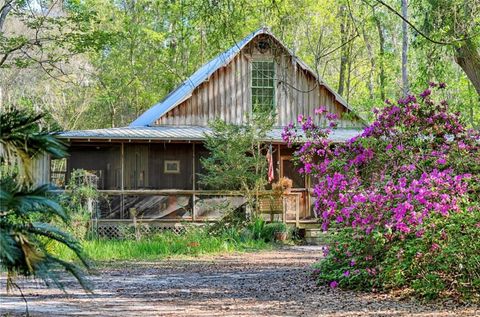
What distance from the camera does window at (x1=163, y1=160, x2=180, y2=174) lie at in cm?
2400

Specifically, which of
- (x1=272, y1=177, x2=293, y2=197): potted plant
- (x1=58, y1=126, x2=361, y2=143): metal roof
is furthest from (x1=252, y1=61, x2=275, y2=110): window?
(x1=272, y1=177, x2=293, y2=197): potted plant

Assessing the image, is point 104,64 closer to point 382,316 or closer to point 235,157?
point 235,157

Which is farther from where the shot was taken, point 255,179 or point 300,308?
point 255,179

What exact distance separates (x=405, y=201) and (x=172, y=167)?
48.4 feet

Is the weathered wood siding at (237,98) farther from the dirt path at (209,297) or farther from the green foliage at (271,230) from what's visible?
the dirt path at (209,297)

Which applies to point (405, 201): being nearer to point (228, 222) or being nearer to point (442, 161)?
point (442, 161)

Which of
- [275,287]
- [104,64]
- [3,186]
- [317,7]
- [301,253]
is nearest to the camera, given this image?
[3,186]

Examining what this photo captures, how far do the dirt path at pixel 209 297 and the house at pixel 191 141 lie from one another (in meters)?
6.85

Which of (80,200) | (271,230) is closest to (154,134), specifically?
(80,200)

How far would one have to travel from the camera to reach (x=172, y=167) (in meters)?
24.1

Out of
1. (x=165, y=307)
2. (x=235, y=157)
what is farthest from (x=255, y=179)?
(x=165, y=307)

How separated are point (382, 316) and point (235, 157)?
12.3m

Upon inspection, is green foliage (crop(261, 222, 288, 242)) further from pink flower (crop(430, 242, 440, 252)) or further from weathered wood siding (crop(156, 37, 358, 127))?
pink flower (crop(430, 242, 440, 252))

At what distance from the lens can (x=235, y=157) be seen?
20.3 metres
